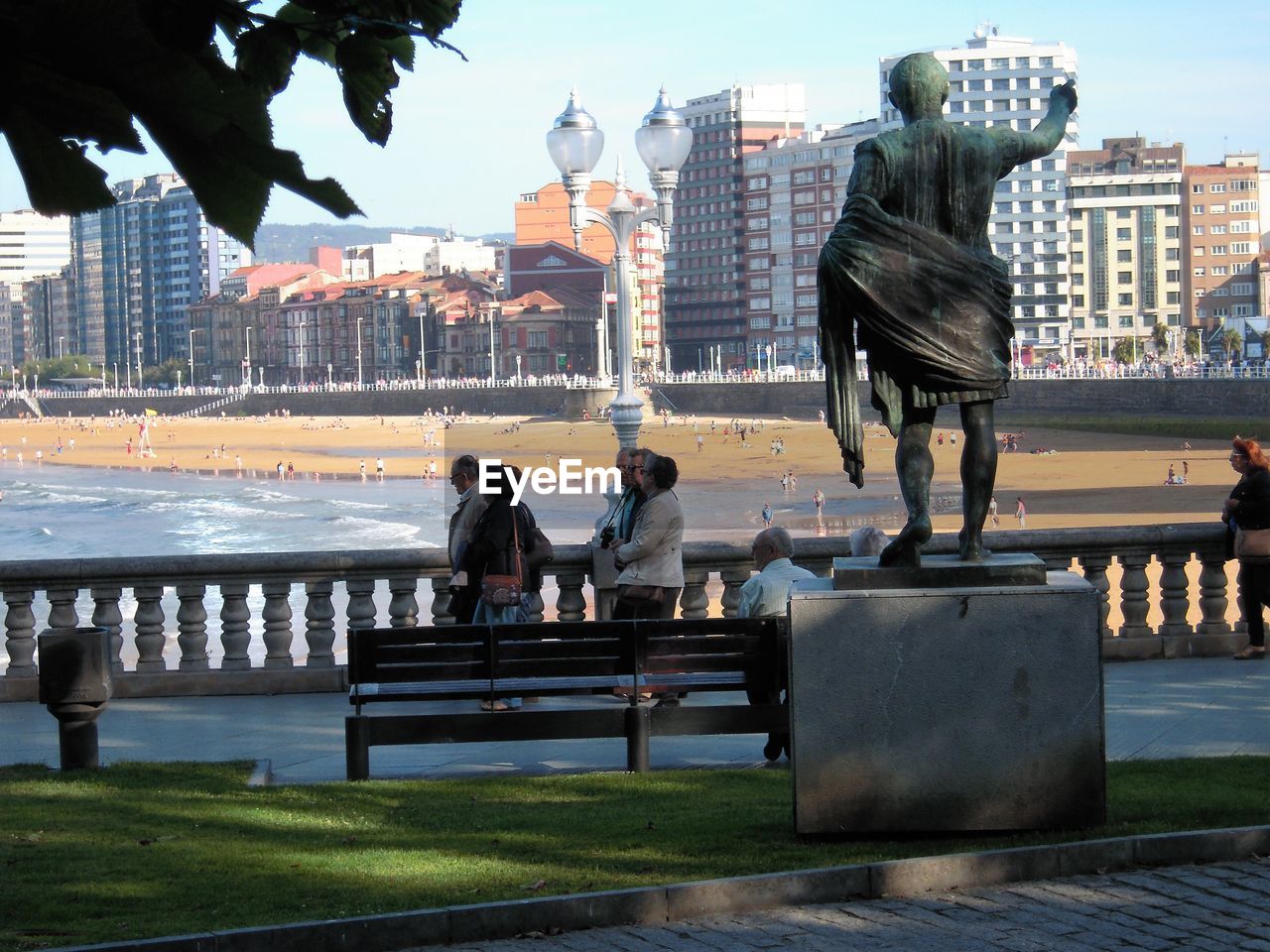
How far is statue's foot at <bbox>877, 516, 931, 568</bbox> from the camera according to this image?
650 cm

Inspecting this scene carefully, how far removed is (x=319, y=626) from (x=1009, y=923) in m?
6.87

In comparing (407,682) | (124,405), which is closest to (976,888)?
(407,682)

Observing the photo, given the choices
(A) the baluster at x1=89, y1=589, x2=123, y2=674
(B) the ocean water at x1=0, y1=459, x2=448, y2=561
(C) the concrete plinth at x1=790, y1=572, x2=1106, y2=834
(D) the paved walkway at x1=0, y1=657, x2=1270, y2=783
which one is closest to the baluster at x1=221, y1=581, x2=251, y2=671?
(D) the paved walkway at x1=0, y1=657, x2=1270, y2=783

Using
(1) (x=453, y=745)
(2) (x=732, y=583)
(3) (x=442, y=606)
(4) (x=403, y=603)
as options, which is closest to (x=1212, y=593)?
(2) (x=732, y=583)

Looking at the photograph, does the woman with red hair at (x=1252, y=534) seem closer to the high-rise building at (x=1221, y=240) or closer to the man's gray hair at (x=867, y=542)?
the man's gray hair at (x=867, y=542)

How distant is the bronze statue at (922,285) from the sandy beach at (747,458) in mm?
23522

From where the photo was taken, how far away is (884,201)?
6.74 metres

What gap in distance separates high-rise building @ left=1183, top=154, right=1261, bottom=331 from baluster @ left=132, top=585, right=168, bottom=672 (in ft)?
461

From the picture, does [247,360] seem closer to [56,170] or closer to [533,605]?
[533,605]

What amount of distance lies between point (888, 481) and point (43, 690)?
4778 centimetres

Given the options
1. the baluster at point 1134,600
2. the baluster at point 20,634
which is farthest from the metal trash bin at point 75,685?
the baluster at point 1134,600

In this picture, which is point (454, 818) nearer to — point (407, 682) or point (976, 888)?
point (407, 682)

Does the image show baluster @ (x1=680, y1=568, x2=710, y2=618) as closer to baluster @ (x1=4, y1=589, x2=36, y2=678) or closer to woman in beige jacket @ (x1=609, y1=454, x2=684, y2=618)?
woman in beige jacket @ (x1=609, y1=454, x2=684, y2=618)

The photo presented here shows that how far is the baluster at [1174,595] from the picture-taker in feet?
40.7
